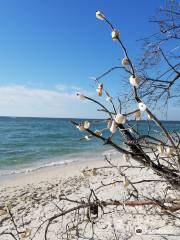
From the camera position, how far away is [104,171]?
12.1 meters

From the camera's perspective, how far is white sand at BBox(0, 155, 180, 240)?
4.44 metres

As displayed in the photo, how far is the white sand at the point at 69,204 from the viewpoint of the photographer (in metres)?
4.44

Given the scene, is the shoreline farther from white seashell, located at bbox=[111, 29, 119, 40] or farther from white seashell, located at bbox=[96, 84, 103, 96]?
white seashell, located at bbox=[111, 29, 119, 40]

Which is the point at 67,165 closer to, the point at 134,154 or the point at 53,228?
the point at 53,228

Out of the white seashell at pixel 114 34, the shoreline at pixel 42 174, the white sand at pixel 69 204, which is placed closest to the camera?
the white seashell at pixel 114 34

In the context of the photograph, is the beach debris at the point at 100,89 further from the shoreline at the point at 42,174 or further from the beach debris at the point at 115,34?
the shoreline at the point at 42,174

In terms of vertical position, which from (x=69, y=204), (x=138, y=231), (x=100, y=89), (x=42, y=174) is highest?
(x=100, y=89)

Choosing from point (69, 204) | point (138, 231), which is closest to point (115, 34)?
point (138, 231)

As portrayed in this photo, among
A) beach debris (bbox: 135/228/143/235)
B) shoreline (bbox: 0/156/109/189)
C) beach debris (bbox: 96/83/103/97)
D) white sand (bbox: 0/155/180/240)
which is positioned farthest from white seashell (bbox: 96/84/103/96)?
shoreline (bbox: 0/156/109/189)

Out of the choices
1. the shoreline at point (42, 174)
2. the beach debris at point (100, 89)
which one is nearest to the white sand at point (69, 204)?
the shoreline at point (42, 174)

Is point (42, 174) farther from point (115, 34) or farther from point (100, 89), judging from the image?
point (115, 34)

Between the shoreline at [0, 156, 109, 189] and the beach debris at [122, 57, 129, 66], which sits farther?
the shoreline at [0, 156, 109, 189]

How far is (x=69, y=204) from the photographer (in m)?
6.86

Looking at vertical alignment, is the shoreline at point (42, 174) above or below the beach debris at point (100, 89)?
below
